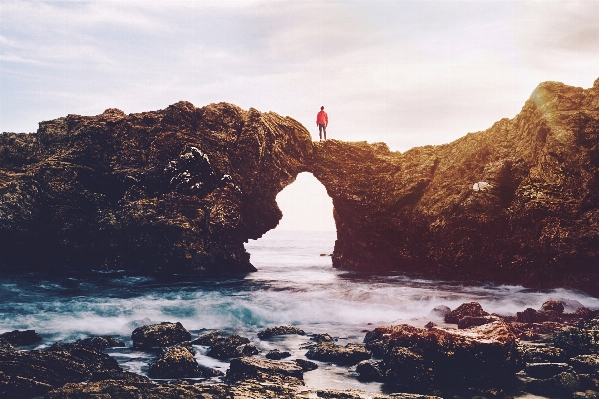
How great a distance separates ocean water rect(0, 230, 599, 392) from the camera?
1878cm

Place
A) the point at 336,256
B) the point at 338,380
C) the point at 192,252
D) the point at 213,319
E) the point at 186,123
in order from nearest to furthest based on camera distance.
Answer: the point at 338,380, the point at 213,319, the point at 192,252, the point at 186,123, the point at 336,256

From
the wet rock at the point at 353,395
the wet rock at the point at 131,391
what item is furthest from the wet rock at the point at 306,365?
the wet rock at the point at 131,391

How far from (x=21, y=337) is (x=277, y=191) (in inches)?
891

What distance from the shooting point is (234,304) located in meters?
23.6

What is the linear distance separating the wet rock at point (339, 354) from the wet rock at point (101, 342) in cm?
716

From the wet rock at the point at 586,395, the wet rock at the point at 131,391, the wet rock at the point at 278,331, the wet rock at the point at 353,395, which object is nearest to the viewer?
the wet rock at the point at 353,395

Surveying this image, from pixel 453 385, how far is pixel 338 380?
2950mm

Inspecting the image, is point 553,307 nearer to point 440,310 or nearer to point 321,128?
point 440,310

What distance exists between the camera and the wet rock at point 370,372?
1246 cm

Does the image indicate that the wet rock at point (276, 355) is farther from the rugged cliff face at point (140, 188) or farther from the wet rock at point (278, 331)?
the rugged cliff face at point (140, 188)

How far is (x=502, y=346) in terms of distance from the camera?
11633 millimetres

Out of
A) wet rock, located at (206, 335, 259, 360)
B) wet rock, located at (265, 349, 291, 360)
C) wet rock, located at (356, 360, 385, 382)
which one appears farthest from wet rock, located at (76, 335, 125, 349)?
wet rock, located at (356, 360, 385, 382)

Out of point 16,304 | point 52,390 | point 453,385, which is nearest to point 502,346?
point 453,385

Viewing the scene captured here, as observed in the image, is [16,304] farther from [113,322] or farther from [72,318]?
[113,322]
